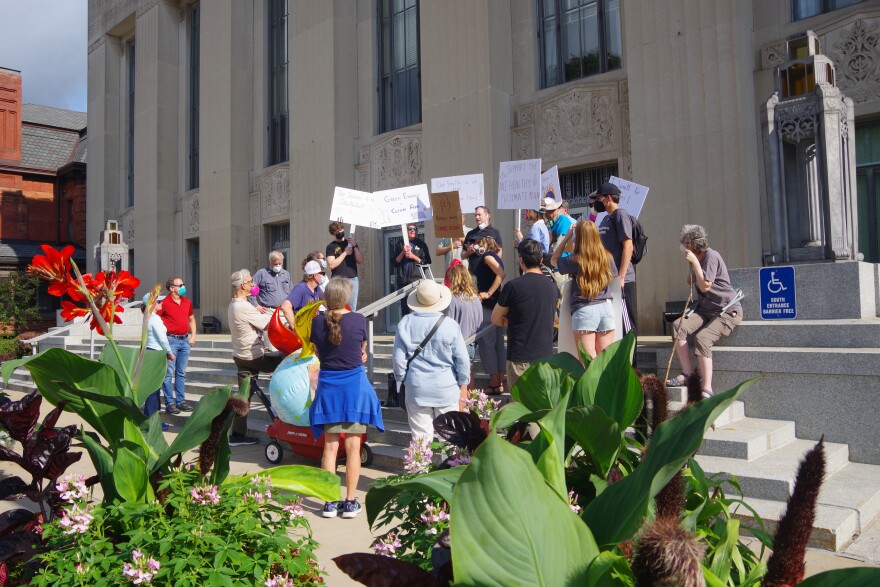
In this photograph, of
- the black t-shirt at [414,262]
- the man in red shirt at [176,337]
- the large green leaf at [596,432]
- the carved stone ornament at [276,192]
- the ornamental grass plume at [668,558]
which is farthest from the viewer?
the carved stone ornament at [276,192]

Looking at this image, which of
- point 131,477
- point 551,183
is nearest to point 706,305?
point 551,183

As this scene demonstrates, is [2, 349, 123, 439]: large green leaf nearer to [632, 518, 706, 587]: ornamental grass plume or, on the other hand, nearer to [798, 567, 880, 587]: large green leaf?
[632, 518, 706, 587]: ornamental grass plume

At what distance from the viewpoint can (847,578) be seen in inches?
39.7

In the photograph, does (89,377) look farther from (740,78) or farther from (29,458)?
(740,78)

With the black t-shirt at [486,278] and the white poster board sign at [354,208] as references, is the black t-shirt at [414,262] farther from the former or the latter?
the black t-shirt at [486,278]

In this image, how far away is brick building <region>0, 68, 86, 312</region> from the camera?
34.5 meters

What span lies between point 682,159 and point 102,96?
24.8 m

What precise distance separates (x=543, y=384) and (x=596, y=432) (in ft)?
1.04

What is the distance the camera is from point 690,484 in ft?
6.12

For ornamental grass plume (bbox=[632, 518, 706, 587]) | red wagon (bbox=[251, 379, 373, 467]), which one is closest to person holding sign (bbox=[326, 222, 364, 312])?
red wagon (bbox=[251, 379, 373, 467])

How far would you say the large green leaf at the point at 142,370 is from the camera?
3.00 m

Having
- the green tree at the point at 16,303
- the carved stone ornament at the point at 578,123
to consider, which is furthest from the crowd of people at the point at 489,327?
the green tree at the point at 16,303

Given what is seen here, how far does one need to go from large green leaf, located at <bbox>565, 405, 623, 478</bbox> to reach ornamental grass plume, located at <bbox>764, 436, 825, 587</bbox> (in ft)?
1.85

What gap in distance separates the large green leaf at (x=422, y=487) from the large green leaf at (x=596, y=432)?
1.01ft
